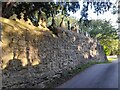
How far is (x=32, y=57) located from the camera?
9.05 metres

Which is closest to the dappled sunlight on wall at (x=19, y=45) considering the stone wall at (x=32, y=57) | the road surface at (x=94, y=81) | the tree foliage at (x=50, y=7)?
the stone wall at (x=32, y=57)

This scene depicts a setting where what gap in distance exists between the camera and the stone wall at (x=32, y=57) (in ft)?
24.2

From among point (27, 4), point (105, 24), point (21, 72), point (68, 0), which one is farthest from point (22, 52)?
point (105, 24)

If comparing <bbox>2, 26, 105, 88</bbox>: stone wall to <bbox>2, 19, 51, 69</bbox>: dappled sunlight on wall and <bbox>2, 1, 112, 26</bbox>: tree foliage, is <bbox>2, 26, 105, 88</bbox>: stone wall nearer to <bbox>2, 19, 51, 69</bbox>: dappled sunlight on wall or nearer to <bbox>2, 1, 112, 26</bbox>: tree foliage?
<bbox>2, 19, 51, 69</bbox>: dappled sunlight on wall

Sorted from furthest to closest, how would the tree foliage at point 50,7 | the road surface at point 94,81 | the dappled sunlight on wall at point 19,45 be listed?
the tree foliage at point 50,7
the road surface at point 94,81
the dappled sunlight on wall at point 19,45

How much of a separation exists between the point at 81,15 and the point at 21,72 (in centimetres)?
719

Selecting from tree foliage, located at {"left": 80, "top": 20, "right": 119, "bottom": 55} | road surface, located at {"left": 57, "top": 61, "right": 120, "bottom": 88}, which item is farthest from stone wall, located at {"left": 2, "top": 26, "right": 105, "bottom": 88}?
tree foliage, located at {"left": 80, "top": 20, "right": 119, "bottom": 55}

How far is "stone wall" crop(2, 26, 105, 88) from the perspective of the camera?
7.39m

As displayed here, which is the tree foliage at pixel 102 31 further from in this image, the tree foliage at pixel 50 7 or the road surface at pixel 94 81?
the road surface at pixel 94 81

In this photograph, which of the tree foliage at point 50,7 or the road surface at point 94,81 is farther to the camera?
the tree foliage at point 50,7

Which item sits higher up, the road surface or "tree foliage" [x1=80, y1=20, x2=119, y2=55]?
"tree foliage" [x1=80, y1=20, x2=119, y2=55]

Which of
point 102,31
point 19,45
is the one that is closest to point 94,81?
point 19,45

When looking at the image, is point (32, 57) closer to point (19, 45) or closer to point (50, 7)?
point (19, 45)

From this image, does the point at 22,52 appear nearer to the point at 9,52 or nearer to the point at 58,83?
the point at 9,52
